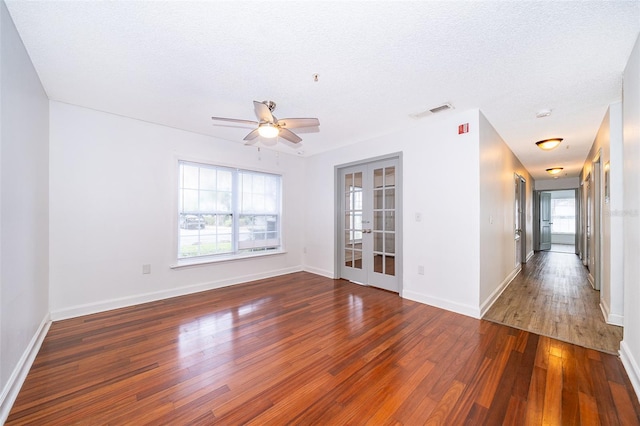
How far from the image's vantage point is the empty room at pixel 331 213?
5.65ft

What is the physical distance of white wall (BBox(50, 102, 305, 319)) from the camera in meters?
3.05

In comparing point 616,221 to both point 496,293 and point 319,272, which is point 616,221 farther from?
point 319,272

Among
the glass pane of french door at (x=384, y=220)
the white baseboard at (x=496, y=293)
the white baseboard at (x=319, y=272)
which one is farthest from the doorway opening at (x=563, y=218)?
the white baseboard at (x=319, y=272)

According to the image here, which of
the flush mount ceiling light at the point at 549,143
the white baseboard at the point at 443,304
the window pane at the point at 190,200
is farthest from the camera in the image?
the window pane at the point at 190,200

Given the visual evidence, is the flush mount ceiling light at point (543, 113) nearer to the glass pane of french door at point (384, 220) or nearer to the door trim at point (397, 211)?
the door trim at point (397, 211)

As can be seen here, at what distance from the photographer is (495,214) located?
3.79m

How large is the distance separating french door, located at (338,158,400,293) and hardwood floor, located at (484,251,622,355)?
1.54m

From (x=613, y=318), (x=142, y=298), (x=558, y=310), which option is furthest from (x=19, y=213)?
(x=613, y=318)

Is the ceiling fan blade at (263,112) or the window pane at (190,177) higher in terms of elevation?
the ceiling fan blade at (263,112)

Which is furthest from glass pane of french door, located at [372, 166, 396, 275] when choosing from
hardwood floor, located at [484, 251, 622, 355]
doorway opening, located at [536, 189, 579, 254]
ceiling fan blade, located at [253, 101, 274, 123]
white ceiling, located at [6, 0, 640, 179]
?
doorway opening, located at [536, 189, 579, 254]

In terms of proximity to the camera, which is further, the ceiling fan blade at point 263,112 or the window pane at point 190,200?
the window pane at point 190,200

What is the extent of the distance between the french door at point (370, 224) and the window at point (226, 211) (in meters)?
1.42

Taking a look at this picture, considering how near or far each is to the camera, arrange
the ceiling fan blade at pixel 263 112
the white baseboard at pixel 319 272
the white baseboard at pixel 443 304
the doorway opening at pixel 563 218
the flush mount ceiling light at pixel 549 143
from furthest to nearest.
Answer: the doorway opening at pixel 563 218
the white baseboard at pixel 319 272
the flush mount ceiling light at pixel 549 143
the white baseboard at pixel 443 304
the ceiling fan blade at pixel 263 112

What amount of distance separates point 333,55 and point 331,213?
128 inches
